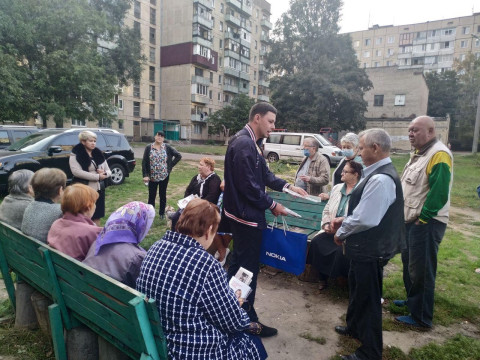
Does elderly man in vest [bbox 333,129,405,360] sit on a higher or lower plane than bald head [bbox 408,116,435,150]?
lower

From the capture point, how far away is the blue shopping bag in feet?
11.2

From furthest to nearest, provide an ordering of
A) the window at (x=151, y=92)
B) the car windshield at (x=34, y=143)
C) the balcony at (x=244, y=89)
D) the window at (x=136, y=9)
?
the balcony at (x=244, y=89), the window at (x=151, y=92), the window at (x=136, y=9), the car windshield at (x=34, y=143)

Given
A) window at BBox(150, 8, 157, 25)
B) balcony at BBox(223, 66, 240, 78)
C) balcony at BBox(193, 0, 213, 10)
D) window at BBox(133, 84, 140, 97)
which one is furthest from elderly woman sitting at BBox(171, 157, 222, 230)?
balcony at BBox(223, 66, 240, 78)

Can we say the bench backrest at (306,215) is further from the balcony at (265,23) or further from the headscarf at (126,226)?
the balcony at (265,23)

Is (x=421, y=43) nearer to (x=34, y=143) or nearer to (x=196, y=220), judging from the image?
(x=34, y=143)

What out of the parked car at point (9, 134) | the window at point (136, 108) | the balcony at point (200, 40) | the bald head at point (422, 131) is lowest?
the parked car at point (9, 134)

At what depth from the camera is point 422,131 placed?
121 inches

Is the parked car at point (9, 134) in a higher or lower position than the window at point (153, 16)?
lower

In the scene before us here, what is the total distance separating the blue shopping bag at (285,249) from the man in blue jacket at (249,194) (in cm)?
61

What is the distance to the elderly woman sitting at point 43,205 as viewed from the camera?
2756mm

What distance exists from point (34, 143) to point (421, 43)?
240ft

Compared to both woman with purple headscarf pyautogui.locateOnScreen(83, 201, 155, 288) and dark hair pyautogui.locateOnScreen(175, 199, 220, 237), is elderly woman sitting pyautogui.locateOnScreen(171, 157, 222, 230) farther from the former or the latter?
dark hair pyautogui.locateOnScreen(175, 199, 220, 237)

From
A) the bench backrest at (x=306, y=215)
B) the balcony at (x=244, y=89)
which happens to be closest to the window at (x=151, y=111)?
the balcony at (x=244, y=89)

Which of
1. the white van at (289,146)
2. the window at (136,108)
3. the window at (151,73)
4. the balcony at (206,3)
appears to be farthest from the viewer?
the window at (151,73)
